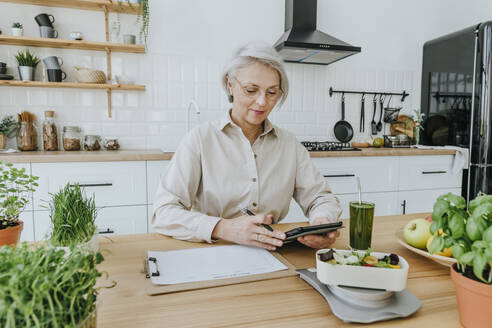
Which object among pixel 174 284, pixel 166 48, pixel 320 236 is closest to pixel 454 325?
pixel 320 236

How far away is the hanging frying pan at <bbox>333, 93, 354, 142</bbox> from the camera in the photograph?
3461 millimetres

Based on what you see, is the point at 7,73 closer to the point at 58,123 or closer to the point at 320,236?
the point at 58,123

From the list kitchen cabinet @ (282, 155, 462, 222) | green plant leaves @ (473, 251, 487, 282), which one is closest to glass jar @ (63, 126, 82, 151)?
kitchen cabinet @ (282, 155, 462, 222)

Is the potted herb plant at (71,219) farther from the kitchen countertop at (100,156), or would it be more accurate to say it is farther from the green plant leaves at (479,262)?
the kitchen countertop at (100,156)

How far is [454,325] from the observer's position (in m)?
0.60

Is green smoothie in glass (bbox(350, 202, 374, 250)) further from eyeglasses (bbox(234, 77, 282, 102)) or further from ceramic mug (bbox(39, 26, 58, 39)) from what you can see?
ceramic mug (bbox(39, 26, 58, 39))

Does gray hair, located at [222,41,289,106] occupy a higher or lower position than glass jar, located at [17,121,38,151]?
higher

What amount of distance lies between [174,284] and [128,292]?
0.09m

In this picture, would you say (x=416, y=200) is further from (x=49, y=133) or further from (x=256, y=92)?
(x=49, y=133)

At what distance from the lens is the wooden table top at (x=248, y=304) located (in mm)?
606

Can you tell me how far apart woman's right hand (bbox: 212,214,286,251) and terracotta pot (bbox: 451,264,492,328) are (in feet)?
1.49

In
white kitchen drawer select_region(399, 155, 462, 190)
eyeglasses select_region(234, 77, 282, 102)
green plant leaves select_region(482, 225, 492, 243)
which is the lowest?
white kitchen drawer select_region(399, 155, 462, 190)

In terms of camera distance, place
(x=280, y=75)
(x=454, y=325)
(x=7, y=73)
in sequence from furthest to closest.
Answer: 1. (x=7, y=73)
2. (x=280, y=75)
3. (x=454, y=325)

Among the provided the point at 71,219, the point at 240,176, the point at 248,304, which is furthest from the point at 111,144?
the point at 248,304
